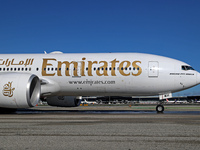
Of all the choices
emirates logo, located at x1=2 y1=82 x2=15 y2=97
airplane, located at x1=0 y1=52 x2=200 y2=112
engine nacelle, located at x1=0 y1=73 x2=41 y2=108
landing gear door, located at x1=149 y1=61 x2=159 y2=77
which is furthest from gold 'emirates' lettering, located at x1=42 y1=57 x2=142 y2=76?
emirates logo, located at x1=2 y1=82 x2=15 y2=97

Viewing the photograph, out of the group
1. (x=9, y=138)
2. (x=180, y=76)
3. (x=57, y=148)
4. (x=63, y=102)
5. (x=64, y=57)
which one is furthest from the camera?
(x=63, y=102)

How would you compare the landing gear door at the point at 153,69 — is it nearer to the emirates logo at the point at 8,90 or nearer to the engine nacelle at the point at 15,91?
the engine nacelle at the point at 15,91

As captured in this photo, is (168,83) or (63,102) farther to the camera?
(63,102)

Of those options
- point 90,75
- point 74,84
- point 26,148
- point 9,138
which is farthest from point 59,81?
point 26,148

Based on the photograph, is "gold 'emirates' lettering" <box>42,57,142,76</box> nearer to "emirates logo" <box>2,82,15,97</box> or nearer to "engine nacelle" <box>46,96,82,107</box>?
"engine nacelle" <box>46,96,82,107</box>

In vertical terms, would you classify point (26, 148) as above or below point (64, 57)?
below

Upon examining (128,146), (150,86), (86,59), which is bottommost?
(128,146)

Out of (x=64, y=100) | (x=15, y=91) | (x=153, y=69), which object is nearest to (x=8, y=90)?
(x=15, y=91)

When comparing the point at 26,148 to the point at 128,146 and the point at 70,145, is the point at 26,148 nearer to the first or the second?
the point at 70,145

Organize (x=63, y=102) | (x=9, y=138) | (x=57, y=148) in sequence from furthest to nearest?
(x=63, y=102) < (x=9, y=138) < (x=57, y=148)

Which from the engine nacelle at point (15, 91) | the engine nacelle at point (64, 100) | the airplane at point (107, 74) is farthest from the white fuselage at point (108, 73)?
the engine nacelle at point (15, 91)

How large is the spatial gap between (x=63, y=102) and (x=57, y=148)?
645 inches

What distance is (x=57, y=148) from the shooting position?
5375 millimetres

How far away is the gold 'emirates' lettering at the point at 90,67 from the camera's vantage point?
18578mm
